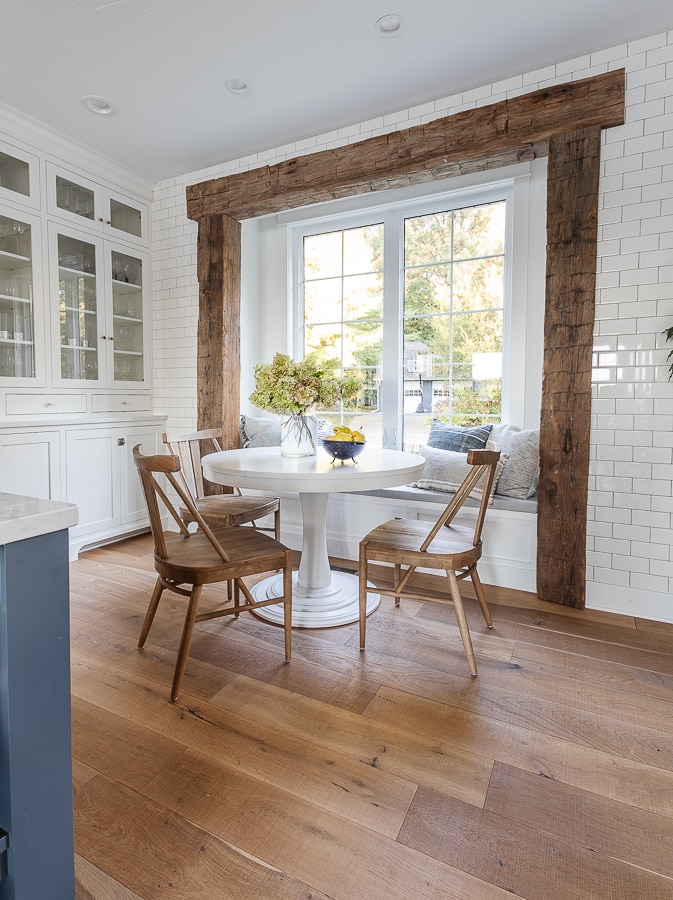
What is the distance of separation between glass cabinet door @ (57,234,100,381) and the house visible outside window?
1565 millimetres

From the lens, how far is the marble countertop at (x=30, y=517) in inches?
30.4

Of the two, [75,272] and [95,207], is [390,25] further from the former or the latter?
[75,272]

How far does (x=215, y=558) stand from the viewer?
1943 millimetres

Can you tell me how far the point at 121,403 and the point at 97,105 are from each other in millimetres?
1862

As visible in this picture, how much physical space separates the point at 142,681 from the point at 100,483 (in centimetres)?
196

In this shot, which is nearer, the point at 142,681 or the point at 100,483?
the point at 142,681

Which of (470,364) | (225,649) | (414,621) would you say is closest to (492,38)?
(470,364)

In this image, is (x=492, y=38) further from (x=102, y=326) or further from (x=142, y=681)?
(x=142, y=681)

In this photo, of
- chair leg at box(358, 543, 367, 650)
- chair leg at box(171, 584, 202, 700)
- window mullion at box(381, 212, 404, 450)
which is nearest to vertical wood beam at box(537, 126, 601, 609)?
chair leg at box(358, 543, 367, 650)

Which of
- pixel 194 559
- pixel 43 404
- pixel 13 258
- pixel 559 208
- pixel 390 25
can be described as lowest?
pixel 194 559

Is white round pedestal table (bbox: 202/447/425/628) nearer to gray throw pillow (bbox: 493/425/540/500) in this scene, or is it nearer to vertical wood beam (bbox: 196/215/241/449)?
gray throw pillow (bbox: 493/425/540/500)

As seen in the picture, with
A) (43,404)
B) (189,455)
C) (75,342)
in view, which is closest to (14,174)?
(75,342)

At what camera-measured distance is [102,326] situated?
3633 millimetres

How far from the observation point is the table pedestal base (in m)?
2.40
